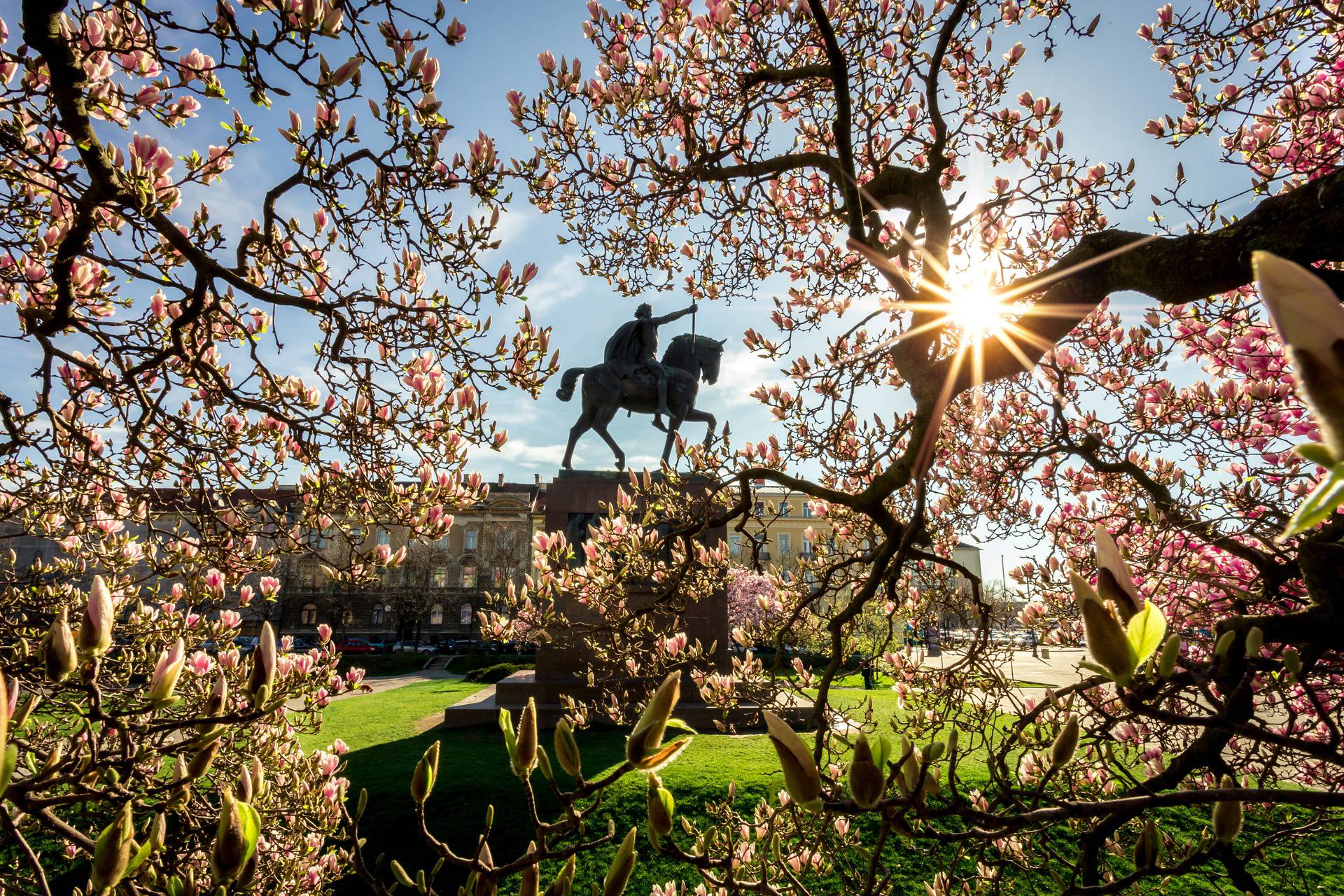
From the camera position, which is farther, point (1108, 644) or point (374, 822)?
point (374, 822)

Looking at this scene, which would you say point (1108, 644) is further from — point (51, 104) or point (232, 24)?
point (51, 104)

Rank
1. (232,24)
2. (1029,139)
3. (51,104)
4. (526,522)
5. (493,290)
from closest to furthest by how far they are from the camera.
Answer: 1. (232,24)
2. (51,104)
3. (493,290)
4. (1029,139)
5. (526,522)

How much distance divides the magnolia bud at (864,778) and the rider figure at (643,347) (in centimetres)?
1247

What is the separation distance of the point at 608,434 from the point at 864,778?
1270 centimetres

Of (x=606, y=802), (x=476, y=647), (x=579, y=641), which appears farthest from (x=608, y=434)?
(x=476, y=647)

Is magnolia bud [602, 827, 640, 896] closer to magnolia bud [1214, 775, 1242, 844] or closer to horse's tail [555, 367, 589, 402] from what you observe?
magnolia bud [1214, 775, 1242, 844]

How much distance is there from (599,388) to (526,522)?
3793 cm

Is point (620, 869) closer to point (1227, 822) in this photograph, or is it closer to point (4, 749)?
point (4, 749)

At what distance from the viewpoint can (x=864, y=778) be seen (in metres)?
1.01

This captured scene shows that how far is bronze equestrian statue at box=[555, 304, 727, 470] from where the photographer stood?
13.5m

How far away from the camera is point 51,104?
2.65 m

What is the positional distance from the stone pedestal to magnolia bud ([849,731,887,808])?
943 cm

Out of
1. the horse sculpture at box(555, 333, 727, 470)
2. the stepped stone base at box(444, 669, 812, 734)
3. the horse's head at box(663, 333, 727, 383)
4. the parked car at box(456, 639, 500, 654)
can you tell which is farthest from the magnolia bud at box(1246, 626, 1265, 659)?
the parked car at box(456, 639, 500, 654)

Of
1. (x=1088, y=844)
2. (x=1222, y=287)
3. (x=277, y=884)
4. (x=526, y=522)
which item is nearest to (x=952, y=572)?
(x=1222, y=287)
